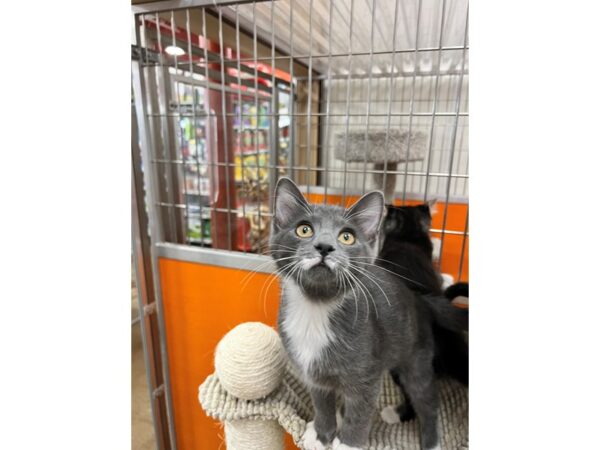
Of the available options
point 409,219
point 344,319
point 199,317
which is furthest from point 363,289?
point 199,317

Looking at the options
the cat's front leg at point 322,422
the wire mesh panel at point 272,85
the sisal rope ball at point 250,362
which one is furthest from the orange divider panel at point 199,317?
the cat's front leg at point 322,422

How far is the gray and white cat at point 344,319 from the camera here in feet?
1.82

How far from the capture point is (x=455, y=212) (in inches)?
73.4

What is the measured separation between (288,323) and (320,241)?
20 cm

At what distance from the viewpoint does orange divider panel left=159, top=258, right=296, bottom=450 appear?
99 cm

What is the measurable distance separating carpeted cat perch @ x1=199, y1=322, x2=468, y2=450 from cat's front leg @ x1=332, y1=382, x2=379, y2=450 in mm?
43

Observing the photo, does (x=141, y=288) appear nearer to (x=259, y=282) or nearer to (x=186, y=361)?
(x=186, y=361)

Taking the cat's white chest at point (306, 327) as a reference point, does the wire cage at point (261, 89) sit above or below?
above

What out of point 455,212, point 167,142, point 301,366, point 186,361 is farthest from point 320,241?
point 455,212

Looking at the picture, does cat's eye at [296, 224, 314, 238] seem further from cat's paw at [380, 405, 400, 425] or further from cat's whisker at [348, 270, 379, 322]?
cat's paw at [380, 405, 400, 425]

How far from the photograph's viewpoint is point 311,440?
2.17 feet

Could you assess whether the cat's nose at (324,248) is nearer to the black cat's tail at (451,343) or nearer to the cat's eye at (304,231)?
the cat's eye at (304,231)

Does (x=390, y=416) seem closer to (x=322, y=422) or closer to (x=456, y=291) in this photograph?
(x=322, y=422)
